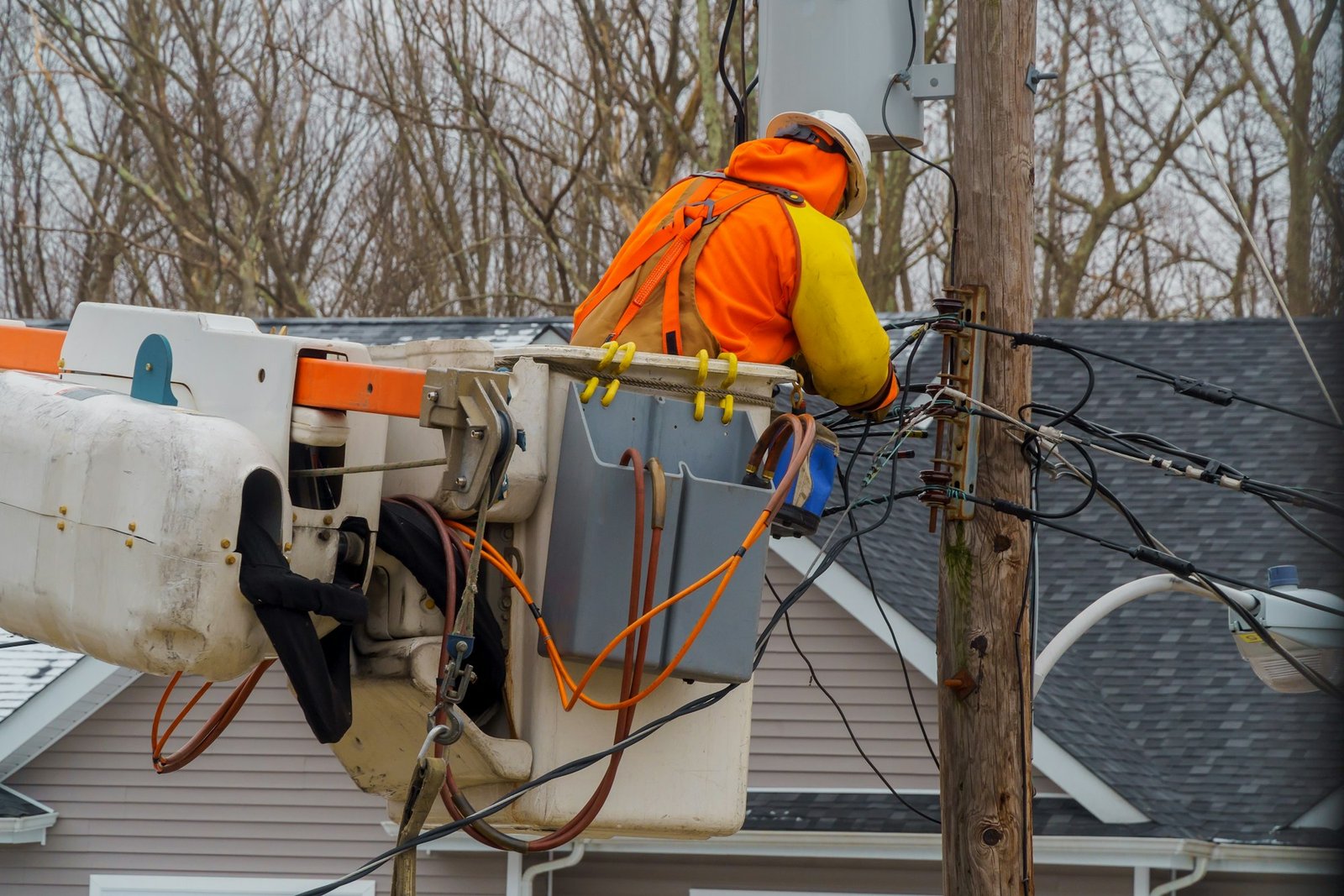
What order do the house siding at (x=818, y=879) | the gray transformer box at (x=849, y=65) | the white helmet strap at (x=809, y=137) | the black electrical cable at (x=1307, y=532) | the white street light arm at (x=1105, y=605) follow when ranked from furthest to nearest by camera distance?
the house siding at (x=818, y=879)
the gray transformer box at (x=849, y=65)
the white street light arm at (x=1105, y=605)
the white helmet strap at (x=809, y=137)
the black electrical cable at (x=1307, y=532)

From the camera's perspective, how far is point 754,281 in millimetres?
5125

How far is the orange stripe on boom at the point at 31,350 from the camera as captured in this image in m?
5.02

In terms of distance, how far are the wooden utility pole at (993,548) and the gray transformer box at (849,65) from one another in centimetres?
27

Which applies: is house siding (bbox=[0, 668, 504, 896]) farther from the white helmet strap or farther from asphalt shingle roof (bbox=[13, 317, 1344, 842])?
the white helmet strap

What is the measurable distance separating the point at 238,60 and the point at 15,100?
3659mm

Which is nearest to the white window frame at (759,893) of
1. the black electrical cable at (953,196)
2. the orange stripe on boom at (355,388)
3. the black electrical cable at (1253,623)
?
the black electrical cable at (1253,623)

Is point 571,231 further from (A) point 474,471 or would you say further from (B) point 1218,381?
(A) point 474,471

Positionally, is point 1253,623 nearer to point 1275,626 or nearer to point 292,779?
point 1275,626

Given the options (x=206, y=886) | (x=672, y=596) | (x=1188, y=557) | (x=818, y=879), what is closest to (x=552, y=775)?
(x=672, y=596)

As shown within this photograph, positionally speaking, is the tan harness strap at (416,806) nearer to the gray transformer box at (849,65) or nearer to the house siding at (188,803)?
the gray transformer box at (849,65)

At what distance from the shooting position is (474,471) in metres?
4.35

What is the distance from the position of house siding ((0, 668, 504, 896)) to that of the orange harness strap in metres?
6.08

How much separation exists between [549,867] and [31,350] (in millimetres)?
5529

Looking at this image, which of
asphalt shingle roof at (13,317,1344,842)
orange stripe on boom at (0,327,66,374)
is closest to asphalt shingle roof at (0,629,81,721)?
asphalt shingle roof at (13,317,1344,842)
